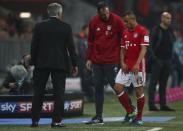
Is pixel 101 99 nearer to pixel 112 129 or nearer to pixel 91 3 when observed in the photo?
pixel 112 129

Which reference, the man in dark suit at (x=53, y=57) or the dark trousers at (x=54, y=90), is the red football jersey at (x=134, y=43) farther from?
the dark trousers at (x=54, y=90)

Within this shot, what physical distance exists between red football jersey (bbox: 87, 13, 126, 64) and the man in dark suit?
0.97m

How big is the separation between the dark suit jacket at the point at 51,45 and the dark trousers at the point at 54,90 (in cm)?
14

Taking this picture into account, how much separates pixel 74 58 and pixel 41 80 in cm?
68

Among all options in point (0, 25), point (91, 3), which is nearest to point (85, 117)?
Result: point (0, 25)

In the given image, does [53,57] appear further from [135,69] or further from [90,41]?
[135,69]

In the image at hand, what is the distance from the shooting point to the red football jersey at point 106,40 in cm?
1533

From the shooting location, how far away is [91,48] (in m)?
15.5

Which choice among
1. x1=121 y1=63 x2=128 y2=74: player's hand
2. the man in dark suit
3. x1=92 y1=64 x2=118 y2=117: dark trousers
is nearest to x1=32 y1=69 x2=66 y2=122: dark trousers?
the man in dark suit

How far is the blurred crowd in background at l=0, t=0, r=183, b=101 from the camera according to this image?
2305 cm

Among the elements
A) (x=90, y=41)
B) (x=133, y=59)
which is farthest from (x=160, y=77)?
(x=133, y=59)

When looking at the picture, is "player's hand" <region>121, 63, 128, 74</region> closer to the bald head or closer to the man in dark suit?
the man in dark suit

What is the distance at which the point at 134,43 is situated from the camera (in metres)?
15.1

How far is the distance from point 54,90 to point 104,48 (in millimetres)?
1425
